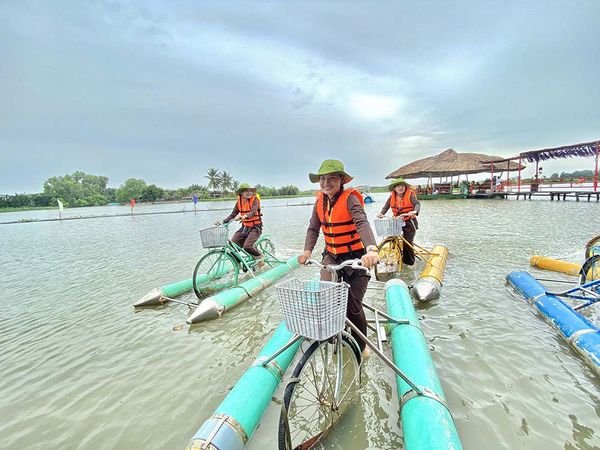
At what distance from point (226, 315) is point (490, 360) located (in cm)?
459

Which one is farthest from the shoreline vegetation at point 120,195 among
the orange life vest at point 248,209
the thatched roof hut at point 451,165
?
the orange life vest at point 248,209

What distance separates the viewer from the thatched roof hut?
122 feet

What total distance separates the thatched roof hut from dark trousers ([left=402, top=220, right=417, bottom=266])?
33319 mm

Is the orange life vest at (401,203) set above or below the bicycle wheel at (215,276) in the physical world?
above

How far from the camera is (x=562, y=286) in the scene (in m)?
6.82

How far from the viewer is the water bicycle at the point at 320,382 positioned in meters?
2.28

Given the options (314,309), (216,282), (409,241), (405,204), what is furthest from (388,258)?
(314,309)

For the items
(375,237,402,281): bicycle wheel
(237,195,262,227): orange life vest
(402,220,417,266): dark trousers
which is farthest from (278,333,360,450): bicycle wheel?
(402,220,417,266): dark trousers

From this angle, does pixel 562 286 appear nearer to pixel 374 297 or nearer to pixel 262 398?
pixel 374 297

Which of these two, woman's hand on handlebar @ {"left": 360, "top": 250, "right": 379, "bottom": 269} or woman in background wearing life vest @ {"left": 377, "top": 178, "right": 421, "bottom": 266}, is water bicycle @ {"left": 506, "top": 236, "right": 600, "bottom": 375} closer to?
woman in background wearing life vest @ {"left": 377, "top": 178, "right": 421, "bottom": 266}

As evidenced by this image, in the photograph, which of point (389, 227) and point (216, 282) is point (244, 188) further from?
point (389, 227)

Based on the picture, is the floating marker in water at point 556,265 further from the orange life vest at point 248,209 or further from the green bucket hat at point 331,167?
the orange life vest at point 248,209

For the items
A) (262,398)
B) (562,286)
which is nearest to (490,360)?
(262,398)

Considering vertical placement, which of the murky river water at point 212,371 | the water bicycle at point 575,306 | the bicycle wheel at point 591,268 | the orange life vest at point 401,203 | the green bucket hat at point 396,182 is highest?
the green bucket hat at point 396,182
